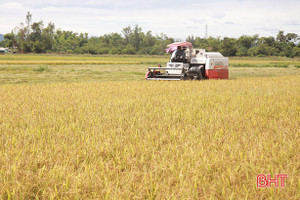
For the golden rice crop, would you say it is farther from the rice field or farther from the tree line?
the tree line

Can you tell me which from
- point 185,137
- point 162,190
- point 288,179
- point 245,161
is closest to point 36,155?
point 162,190

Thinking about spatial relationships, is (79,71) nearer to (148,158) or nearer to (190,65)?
(190,65)

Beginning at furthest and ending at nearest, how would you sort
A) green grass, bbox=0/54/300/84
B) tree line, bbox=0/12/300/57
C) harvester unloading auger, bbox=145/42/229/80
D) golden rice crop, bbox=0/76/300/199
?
1. tree line, bbox=0/12/300/57
2. green grass, bbox=0/54/300/84
3. harvester unloading auger, bbox=145/42/229/80
4. golden rice crop, bbox=0/76/300/199

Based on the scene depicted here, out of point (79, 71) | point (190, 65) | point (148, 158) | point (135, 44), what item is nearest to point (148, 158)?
point (148, 158)

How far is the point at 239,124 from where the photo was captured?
5859mm

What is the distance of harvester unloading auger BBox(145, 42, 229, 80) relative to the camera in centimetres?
1653

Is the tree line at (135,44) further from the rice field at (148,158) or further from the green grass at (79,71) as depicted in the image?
the rice field at (148,158)

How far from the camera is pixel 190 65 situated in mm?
17172

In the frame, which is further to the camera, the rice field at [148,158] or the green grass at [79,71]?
the green grass at [79,71]

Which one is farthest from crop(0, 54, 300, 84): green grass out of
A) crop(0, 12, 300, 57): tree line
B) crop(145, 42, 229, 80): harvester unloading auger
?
crop(0, 12, 300, 57): tree line

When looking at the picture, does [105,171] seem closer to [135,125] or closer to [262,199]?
[262,199]

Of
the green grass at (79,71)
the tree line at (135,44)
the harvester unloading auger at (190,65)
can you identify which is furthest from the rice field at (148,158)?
the tree line at (135,44)

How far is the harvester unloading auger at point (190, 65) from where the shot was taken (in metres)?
16.5

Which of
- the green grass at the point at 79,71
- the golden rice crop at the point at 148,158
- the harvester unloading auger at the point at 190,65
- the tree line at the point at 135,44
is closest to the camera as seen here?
the golden rice crop at the point at 148,158
